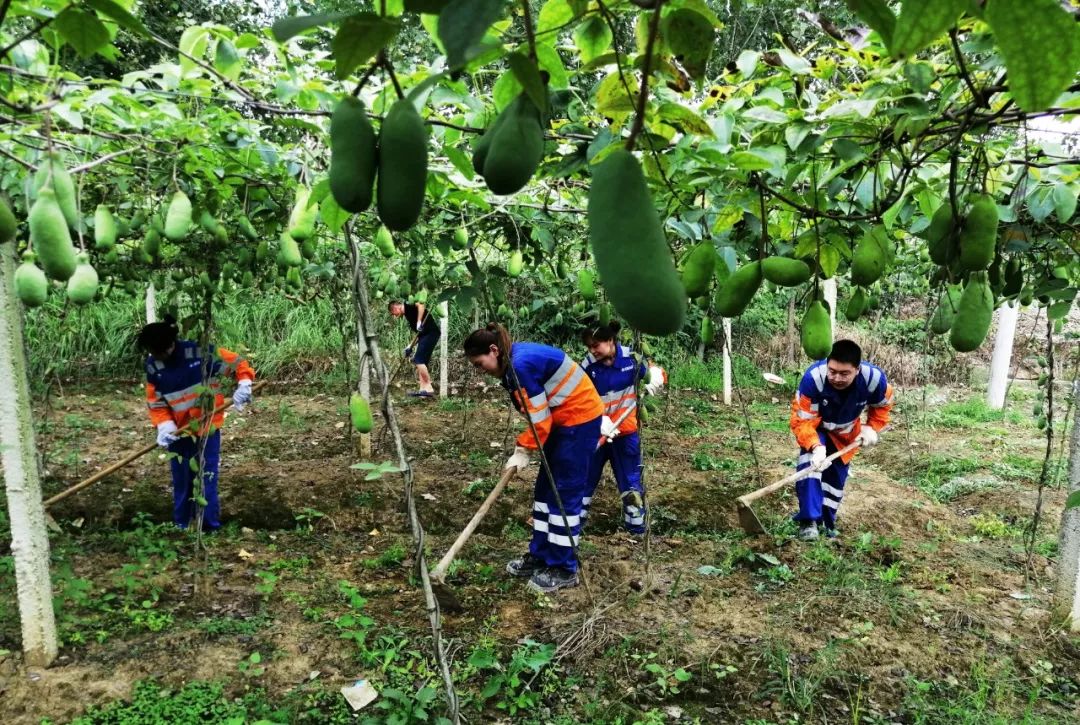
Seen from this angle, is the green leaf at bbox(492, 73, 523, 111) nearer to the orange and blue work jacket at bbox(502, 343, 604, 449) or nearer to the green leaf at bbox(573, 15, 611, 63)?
the green leaf at bbox(573, 15, 611, 63)

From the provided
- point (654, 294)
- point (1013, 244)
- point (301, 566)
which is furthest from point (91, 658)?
point (1013, 244)

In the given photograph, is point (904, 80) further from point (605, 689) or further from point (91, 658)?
point (91, 658)

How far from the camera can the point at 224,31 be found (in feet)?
5.26

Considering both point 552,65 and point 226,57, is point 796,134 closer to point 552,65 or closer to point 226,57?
point 552,65

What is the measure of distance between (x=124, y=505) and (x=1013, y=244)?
4892 mm

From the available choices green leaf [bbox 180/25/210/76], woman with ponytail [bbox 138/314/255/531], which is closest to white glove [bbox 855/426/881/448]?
woman with ponytail [bbox 138/314/255/531]

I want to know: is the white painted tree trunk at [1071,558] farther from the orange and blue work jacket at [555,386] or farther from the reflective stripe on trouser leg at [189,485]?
the reflective stripe on trouser leg at [189,485]

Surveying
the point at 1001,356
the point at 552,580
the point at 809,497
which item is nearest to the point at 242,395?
the point at 552,580

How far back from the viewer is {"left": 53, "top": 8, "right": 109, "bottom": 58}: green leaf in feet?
2.52

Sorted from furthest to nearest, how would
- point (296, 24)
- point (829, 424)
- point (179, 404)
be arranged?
1. point (829, 424)
2. point (179, 404)
3. point (296, 24)

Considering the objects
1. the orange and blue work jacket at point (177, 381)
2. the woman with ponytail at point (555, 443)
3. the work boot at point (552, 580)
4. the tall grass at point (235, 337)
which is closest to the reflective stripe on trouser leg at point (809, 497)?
the woman with ponytail at point (555, 443)

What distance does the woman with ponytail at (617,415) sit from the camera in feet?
14.1

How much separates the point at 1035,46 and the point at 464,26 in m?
0.38

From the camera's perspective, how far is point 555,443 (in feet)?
12.0
